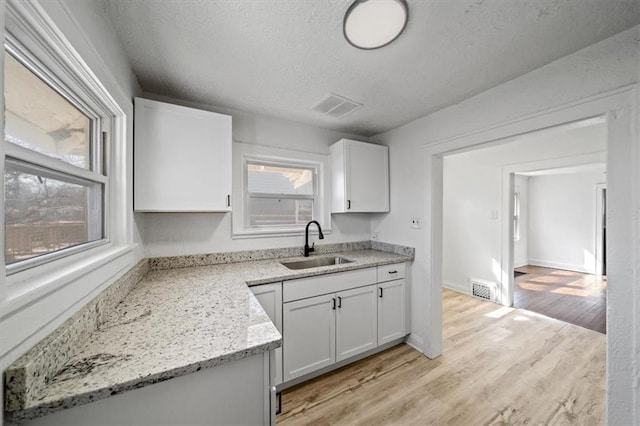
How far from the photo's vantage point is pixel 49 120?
849mm

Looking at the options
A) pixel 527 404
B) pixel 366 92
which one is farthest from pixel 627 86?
pixel 527 404

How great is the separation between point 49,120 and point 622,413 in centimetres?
297

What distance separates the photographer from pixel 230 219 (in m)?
2.18

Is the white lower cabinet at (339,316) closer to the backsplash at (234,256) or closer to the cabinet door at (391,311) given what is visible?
the cabinet door at (391,311)

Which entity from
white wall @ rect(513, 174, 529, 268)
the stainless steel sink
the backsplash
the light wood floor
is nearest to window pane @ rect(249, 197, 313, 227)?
the backsplash

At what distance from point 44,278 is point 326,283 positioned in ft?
5.13

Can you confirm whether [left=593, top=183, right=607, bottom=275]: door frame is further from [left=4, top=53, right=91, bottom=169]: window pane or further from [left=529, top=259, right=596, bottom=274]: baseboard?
[left=4, top=53, right=91, bottom=169]: window pane

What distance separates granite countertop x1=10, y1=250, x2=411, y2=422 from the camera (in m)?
0.63

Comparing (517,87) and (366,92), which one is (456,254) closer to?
(517,87)

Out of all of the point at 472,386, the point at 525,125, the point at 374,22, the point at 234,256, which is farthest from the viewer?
the point at 234,256

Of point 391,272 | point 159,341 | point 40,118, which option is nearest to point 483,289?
point 391,272

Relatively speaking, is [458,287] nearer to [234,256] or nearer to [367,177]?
[367,177]

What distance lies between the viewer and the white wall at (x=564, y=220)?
4980 mm

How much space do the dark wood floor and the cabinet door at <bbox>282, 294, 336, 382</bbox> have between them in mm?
3054
